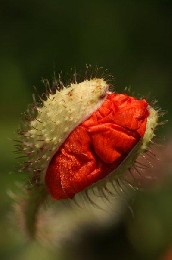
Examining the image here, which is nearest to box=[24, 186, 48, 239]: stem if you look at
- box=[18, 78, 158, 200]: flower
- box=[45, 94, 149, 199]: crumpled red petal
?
box=[18, 78, 158, 200]: flower

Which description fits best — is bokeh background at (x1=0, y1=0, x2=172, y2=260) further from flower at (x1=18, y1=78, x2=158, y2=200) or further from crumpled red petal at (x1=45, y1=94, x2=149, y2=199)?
crumpled red petal at (x1=45, y1=94, x2=149, y2=199)

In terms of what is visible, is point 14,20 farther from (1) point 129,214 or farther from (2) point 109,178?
(2) point 109,178

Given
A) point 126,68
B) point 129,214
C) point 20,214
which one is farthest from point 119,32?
point 20,214

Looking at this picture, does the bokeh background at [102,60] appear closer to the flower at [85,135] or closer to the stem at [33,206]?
the stem at [33,206]

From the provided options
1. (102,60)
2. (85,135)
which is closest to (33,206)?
(85,135)

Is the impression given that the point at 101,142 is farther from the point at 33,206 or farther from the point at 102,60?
the point at 102,60

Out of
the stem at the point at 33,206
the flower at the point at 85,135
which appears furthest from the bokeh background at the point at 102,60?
the flower at the point at 85,135
